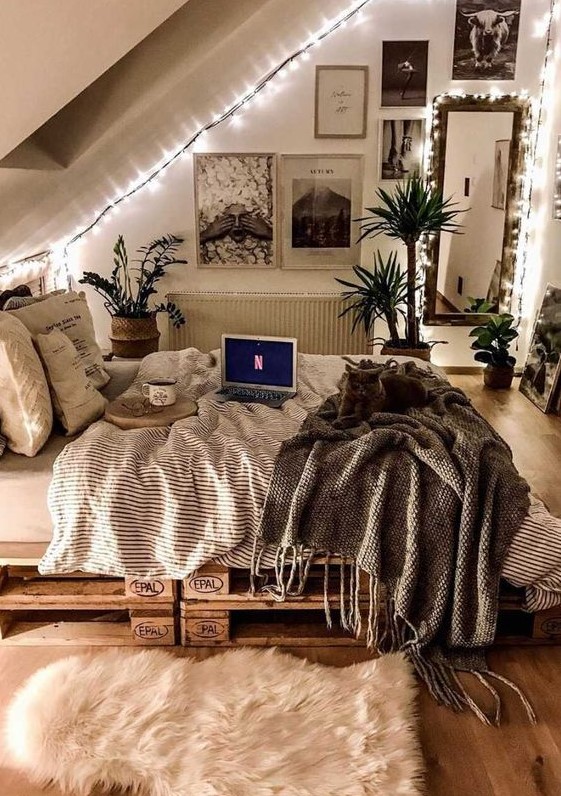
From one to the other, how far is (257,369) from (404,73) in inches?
122

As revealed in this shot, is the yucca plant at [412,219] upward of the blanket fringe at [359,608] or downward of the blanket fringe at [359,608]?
upward

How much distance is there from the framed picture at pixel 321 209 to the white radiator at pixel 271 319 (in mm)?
286

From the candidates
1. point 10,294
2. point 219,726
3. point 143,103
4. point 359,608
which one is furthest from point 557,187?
point 219,726

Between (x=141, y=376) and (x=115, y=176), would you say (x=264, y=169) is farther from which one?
(x=141, y=376)

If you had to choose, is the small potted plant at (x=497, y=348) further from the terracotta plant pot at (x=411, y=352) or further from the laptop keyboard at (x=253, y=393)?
the laptop keyboard at (x=253, y=393)

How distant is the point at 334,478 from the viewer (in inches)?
82.6

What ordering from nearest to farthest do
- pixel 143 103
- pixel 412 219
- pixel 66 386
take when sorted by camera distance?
pixel 66 386
pixel 143 103
pixel 412 219

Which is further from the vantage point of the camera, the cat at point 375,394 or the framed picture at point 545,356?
the framed picture at point 545,356

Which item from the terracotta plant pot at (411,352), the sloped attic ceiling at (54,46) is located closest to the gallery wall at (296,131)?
the terracotta plant pot at (411,352)

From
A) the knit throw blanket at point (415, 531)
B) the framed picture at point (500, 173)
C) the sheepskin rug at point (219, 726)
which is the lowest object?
the sheepskin rug at point (219, 726)

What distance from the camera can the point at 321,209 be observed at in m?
5.13

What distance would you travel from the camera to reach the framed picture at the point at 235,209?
505cm

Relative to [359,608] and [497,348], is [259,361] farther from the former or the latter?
[497,348]

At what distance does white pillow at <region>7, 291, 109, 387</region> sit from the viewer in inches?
105
